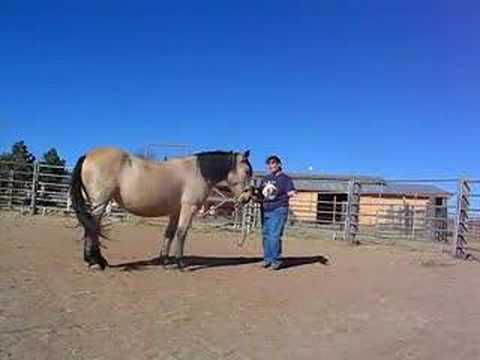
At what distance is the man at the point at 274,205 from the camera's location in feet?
35.2

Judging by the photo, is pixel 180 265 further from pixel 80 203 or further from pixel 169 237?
pixel 80 203

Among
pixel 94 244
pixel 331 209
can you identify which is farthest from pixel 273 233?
pixel 331 209

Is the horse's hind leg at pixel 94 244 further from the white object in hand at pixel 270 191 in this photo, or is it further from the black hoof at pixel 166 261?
the white object in hand at pixel 270 191

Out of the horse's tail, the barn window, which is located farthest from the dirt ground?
the barn window

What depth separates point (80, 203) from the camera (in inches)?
382

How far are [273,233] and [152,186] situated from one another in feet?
6.60

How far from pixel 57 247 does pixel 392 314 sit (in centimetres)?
621

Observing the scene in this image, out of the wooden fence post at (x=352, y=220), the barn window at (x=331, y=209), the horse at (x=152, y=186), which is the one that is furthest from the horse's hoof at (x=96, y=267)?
the barn window at (x=331, y=209)

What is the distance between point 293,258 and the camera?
40.2ft

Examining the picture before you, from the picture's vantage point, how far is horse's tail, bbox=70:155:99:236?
955cm

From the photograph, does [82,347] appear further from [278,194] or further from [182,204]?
[278,194]

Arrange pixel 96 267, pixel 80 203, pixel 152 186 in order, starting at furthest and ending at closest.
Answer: pixel 152 186 < pixel 80 203 < pixel 96 267

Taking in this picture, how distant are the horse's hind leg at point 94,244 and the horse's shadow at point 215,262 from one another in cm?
38

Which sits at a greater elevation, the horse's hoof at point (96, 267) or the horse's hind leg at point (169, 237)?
the horse's hind leg at point (169, 237)
